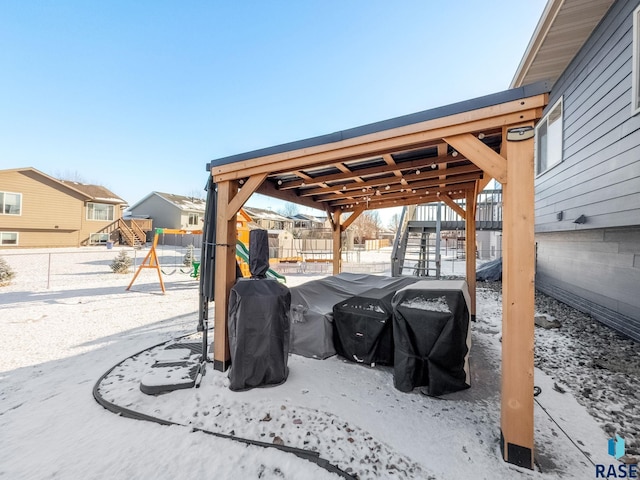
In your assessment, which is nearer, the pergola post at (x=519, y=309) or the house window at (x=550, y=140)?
the pergola post at (x=519, y=309)

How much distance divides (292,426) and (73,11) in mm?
10120

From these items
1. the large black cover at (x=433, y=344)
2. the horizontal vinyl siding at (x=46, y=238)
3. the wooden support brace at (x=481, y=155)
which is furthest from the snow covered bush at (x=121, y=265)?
the wooden support brace at (x=481, y=155)

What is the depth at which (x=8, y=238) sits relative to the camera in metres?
16.8

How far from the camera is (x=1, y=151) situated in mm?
25406

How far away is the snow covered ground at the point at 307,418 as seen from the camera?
1.90 meters

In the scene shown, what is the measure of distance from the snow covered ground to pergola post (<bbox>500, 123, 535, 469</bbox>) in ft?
0.72

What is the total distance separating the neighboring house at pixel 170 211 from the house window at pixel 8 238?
926 centimetres

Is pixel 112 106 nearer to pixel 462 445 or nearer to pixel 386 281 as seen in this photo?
pixel 386 281

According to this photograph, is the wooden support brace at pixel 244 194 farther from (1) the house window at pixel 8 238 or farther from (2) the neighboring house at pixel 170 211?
(2) the neighboring house at pixel 170 211

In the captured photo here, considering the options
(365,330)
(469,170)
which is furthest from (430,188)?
(365,330)

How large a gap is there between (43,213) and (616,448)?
25.7 metres

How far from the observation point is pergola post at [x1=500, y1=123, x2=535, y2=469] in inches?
76.1

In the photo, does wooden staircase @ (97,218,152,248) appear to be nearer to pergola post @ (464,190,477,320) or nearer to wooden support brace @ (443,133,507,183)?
pergola post @ (464,190,477,320)

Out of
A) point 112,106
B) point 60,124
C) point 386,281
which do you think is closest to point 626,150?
point 386,281
